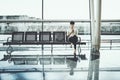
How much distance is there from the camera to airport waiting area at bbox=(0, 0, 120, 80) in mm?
5461

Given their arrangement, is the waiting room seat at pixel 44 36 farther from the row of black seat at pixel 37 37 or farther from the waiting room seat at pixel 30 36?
the waiting room seat at pixel 30 36

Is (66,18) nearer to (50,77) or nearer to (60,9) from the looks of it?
(60,9)

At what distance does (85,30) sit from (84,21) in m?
0.62

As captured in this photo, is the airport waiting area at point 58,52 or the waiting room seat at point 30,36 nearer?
the airport waiting area at point 58,52

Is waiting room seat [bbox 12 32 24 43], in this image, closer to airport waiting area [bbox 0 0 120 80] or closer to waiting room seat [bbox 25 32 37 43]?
airport waiting area [bbox 0 0 120 80]

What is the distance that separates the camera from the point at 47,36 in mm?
9211

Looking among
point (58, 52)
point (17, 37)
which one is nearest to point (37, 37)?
point (17, 37)

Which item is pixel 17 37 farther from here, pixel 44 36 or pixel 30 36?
pixel 44 36

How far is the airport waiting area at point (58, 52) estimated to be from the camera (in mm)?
5461

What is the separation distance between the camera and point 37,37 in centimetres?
930

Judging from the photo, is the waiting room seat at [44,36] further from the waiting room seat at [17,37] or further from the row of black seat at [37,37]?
the waiting room seat at [17,37]

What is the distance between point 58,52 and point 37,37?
3.62 ft

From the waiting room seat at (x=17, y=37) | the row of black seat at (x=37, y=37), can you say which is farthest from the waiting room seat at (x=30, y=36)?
the waiting room seat at (x=17, y=37)

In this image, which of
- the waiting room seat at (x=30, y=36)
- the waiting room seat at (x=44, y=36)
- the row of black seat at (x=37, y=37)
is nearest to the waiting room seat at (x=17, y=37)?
the row of black seat at (x=37, y=37)
